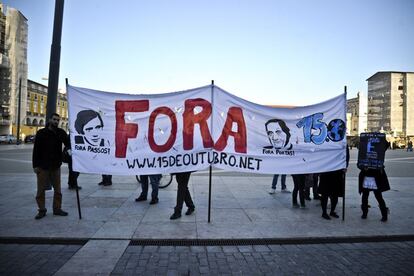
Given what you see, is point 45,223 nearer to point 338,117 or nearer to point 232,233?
point 232,233

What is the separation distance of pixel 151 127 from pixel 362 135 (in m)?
4.30

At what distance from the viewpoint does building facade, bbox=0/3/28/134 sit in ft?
173

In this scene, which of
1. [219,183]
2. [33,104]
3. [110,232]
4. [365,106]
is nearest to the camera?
[110,232]

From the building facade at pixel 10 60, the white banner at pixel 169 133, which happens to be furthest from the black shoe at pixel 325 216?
the building facade at pixel 10 60

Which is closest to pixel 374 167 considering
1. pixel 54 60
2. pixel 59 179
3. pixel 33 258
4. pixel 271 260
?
pixel 271 260

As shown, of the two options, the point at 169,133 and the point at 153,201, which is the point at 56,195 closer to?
the point at 153,201

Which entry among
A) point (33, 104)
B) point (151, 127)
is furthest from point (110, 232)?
point (33, 104)

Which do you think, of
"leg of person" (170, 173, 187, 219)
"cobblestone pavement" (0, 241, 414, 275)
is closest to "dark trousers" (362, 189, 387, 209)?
"cobblestone pavement" (0, 241, 414, 275)

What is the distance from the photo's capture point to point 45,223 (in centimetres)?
561

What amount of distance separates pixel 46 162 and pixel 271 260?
14.8ft

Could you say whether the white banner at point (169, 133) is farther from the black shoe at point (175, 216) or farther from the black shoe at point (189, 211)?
the black shoe at point (189, 211)

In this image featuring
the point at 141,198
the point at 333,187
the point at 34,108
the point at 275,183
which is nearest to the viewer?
the point at 333,187

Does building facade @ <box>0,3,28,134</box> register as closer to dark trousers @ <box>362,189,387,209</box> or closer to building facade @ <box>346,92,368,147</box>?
dark trousers @ <box>362,189,387,209</box>

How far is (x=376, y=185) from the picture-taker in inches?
238
